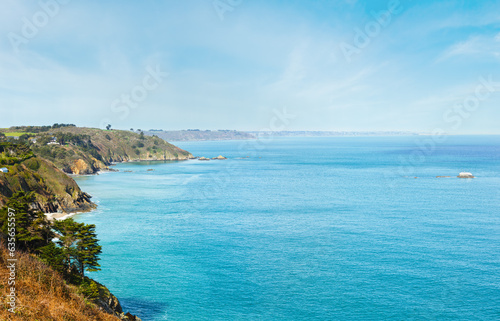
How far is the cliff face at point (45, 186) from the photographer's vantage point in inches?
3278

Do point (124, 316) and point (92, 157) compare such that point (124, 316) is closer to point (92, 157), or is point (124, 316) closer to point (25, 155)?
point (25, 155)

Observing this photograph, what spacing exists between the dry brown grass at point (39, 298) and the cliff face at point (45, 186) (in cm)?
5427

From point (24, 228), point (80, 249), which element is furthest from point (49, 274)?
point (24, 228)

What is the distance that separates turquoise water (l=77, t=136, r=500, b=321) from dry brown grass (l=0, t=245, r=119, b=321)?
1379 cm

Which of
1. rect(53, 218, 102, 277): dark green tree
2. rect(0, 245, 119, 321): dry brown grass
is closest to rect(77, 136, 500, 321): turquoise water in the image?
rect(53, 218, 102, 277): dark green tree

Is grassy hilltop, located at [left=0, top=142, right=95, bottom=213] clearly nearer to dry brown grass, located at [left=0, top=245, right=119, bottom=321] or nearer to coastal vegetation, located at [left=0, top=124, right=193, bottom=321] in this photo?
coastal vegetation, located at [left=0, top=124, right=193, bottom=321]

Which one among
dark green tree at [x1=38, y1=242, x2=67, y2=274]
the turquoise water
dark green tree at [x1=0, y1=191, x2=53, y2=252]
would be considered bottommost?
the turquoise water

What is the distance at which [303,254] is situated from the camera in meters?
62.4

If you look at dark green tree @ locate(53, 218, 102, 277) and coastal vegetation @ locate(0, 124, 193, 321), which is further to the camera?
dark green tree @ locate(53, 218, 102, 277)

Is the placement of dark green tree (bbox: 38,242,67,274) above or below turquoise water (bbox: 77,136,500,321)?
above

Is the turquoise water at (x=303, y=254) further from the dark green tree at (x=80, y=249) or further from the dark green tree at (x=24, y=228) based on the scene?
the dark green tree at (x=24, y=228)

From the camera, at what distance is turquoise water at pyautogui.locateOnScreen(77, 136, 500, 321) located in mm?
45500

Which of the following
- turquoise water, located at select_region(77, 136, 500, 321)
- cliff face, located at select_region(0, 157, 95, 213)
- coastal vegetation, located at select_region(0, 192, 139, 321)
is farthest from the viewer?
cliff face, located at select_region(0, 157, 95, 213)

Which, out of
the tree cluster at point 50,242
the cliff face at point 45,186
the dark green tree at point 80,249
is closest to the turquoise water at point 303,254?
the cliff face at point 45,186
